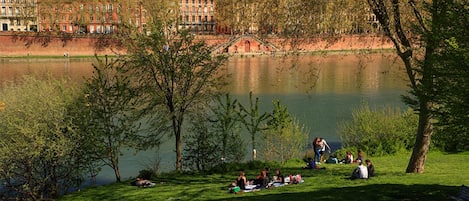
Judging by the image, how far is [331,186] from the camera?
1691 cm

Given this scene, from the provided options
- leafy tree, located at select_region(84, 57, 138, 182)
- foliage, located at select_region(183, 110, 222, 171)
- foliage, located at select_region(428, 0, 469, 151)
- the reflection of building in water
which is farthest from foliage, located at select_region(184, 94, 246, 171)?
the reflection of building in water

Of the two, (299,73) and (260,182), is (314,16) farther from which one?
(299,73)

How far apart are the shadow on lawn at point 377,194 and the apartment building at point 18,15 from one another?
97.9m

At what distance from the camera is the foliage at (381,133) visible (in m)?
27.5

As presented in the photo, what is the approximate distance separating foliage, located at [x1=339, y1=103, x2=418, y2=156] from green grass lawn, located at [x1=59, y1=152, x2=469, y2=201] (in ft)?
8.55

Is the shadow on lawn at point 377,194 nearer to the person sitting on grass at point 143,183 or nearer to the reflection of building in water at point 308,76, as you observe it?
the person sitting on grass at point 143,183

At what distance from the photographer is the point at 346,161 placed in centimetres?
2389

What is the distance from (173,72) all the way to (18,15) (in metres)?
92.5

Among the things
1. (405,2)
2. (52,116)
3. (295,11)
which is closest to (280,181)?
(295,11)

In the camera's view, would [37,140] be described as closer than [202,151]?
Yes

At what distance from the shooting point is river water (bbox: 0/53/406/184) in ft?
92.5

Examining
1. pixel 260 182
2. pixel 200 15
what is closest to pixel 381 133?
pixel 260 182

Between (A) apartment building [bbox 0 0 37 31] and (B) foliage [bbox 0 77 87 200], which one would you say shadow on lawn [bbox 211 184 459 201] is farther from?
(A) apartment building [bbox 0 0 37 31]

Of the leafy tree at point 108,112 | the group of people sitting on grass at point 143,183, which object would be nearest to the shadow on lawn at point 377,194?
the group of people sitting on grass at point 143,183
